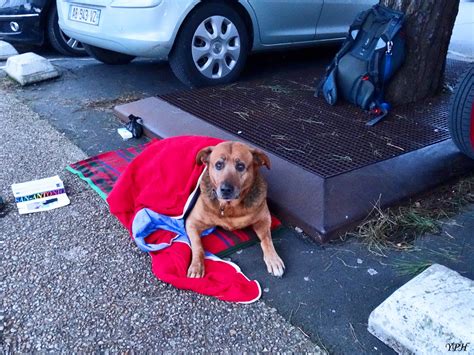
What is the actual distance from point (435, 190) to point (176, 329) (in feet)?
7.21

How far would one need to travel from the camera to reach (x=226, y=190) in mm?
2535

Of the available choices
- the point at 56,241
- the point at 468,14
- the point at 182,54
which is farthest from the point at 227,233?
the point at 468,14

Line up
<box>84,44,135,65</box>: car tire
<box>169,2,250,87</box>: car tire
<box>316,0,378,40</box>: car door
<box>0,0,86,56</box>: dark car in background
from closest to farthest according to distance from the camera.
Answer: <box>169,2,250,87</box>: car tire
<box>316,0,378,40</box>: car door
<box>84,44,135,65</box>: car tire
<box>0,0,86,56</box>: dark car in background

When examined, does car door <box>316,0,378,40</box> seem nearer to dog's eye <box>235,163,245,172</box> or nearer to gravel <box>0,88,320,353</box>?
dog's eye <box>235,163,245,172</box>

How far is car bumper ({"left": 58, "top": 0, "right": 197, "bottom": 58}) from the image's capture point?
14.6 feet

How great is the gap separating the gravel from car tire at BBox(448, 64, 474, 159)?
6.59 ft

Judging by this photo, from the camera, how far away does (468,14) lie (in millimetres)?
11023

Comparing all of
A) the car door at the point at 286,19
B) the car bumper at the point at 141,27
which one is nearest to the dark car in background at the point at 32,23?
the car bumper at the point at 141,27

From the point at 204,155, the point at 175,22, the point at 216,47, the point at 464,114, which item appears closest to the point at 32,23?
the point at 175,22

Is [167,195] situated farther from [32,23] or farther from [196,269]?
[32,23]

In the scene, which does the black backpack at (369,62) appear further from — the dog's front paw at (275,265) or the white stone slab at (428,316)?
the white stone slab at (428,316)

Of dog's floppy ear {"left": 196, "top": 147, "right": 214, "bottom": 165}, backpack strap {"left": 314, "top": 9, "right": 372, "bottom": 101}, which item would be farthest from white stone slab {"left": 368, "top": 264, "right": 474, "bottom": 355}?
backpack strap {"left": 314, "top": 9, "right": 372, "bottom": 101}

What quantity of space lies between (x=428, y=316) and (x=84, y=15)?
4731 mm

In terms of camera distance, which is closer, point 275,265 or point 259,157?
point 275,265
